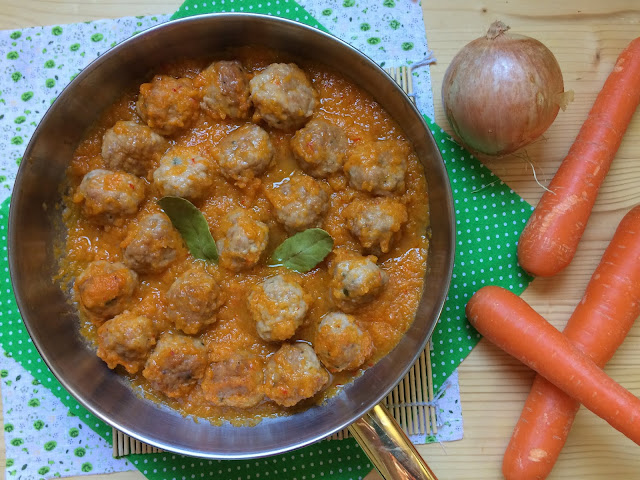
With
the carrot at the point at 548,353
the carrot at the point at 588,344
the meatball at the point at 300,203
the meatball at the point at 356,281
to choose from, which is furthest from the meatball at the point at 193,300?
the carrot at the point at 588,344

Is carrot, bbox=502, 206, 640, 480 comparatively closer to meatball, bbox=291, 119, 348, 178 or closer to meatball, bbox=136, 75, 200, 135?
meatball, bbox=291, 119, 348, 178

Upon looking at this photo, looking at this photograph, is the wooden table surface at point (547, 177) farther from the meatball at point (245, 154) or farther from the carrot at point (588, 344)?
the meatball at point (245, 154)

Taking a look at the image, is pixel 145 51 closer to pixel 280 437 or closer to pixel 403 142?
pixel 403 142

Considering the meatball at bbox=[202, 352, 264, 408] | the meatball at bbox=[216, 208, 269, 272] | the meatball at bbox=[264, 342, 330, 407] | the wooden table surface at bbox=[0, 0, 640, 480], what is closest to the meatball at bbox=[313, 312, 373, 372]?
the meatball at bbox=[264, 342, 330, 407]

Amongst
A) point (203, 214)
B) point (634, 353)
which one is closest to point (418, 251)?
point (203, 214)

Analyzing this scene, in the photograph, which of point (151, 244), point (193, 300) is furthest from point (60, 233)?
point (193, 300)

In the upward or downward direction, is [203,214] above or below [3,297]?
above

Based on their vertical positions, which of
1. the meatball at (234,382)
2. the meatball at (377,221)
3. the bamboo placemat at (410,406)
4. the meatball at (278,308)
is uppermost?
the meatball at (377,221)
